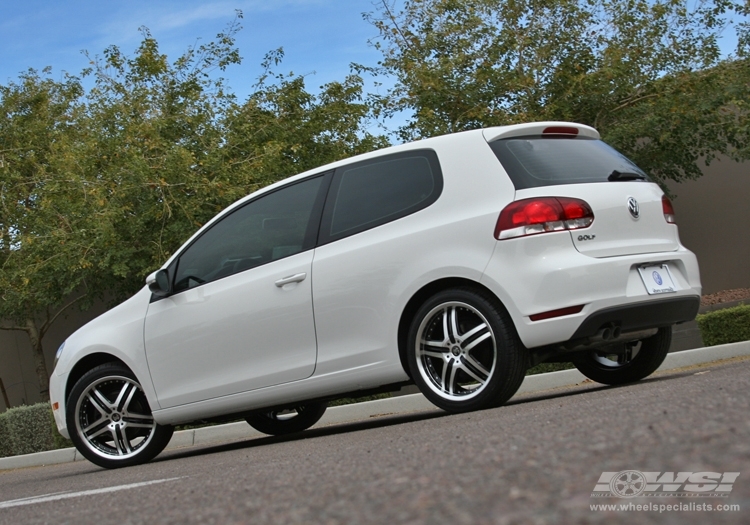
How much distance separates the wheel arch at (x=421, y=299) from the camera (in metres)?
5.81

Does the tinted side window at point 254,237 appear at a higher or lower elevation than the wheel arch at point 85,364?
higher

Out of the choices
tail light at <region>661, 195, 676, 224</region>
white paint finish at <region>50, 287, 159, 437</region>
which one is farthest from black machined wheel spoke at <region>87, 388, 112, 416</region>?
tail light at <region>661, 195, 676, 224</region>

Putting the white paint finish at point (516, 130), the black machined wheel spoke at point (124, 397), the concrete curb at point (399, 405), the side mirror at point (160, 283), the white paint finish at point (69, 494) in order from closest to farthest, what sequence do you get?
the white paint finish at point (69, 494)
the white paint finish at point (516, 130)
the side mirror at point (160, 283)
the black machined wheel spoke at point (124, 397)
the concrete curb at point (399, 405)

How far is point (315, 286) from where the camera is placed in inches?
253

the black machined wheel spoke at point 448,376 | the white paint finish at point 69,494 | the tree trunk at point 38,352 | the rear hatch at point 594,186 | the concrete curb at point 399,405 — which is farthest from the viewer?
the tree trunk at point 38,352

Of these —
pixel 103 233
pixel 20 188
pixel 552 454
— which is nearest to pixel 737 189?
pixel 103 233

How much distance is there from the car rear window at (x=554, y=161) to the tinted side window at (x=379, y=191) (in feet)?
1.60

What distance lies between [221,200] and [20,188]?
6.97m

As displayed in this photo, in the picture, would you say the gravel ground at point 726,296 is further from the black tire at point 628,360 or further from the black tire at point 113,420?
the black tire at point 113,420

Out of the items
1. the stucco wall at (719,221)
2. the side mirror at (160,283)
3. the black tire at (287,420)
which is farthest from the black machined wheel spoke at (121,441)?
the stucco wall at (719,221)

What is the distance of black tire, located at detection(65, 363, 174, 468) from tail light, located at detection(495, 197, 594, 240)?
3.30m

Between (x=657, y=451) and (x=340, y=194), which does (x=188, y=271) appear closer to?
(x=340, y=194)

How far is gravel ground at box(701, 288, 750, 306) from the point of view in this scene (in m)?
19.5

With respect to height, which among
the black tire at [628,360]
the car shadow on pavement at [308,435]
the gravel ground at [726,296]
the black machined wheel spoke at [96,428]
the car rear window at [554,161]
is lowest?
the gravel ground at [726,296]
